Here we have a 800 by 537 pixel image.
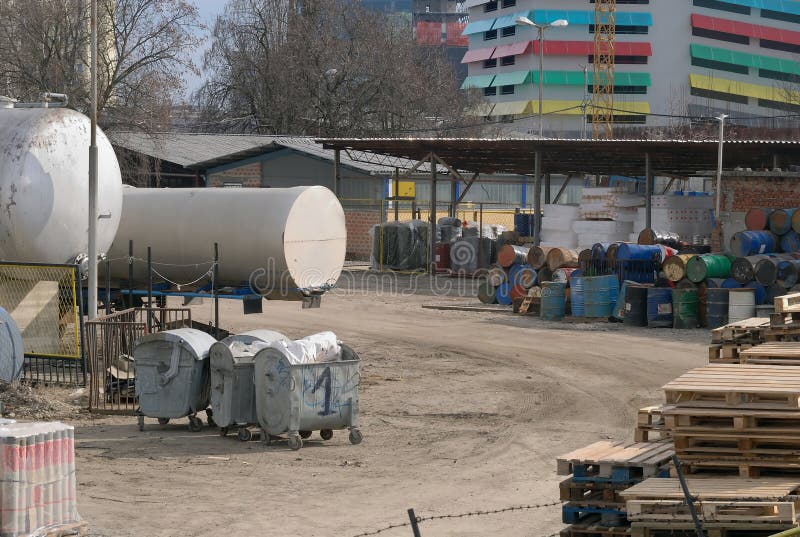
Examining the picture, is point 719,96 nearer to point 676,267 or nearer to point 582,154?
point 582,154

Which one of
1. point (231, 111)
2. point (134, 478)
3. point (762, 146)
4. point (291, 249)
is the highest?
point (231, 111)

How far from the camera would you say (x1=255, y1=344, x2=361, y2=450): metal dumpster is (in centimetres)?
1518

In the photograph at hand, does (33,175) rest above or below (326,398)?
above

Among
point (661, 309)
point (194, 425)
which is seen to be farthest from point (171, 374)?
point (661, 309)

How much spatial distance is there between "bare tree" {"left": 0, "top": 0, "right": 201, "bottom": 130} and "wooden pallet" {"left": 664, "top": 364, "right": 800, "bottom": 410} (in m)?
34.0

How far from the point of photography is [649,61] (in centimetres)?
11950

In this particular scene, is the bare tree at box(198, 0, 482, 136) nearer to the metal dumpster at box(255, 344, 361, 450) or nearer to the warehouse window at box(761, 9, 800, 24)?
the warehouse window at box(761, 9, 800, 24)

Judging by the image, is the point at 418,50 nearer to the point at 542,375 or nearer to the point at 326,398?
the point at 542,375

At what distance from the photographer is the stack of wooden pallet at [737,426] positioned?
10562mm

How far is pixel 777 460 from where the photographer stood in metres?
10.5

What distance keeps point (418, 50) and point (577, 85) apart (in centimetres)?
2559

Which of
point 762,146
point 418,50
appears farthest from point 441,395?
point 418,50

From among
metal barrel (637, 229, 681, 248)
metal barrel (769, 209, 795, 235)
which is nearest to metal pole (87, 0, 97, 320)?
metal barrel (769, 209, 795, 235)

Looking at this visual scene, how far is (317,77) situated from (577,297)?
1915 inches
